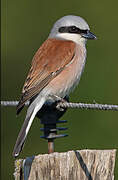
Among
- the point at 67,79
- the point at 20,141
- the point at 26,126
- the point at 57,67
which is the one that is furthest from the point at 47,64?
the point at 20,141

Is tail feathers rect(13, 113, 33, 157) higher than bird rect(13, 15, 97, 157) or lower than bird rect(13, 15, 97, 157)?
lower

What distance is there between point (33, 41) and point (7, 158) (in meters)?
1.34

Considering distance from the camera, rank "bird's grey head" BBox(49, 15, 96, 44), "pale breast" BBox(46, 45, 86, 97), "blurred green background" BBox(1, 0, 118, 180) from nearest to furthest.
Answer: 1. "pale breast" BBox(46, 45, 86, 97)
2. "bird's grey head" BBox(49, 15, 96, 44)
3. "blurred green background" BBox(1, 0, 118, 180)

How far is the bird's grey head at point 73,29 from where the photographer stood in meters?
3.91

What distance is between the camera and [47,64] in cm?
362

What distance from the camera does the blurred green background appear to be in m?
4.79

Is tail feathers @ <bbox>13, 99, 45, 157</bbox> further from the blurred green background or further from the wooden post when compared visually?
the blurred green background

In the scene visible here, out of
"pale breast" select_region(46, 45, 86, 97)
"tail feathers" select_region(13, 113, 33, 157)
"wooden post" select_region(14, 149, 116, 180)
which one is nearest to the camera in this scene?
"wooden post" select_region(14, 149, 116, 180)

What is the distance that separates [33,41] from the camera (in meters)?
5.62

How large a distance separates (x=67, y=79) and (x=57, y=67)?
0.38 feet

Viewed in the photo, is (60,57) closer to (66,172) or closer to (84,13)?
(66,172)

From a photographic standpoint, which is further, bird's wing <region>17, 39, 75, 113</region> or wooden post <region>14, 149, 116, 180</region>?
bird's wing <region>17, 39, 75, 113</region>

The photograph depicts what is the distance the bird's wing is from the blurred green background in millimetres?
1024

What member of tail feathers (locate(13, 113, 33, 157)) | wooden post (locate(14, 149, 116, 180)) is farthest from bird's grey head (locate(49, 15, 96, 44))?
wooden post (locate(14, 149, 116, 180))
